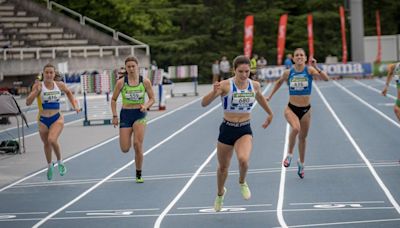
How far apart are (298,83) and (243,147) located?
12.7 feet

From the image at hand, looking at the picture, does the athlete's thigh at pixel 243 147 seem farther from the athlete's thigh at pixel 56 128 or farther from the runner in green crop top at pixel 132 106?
the athlete's thigh at pixel 56 128

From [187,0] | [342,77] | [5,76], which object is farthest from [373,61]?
[5,76]

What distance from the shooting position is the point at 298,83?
14680mm

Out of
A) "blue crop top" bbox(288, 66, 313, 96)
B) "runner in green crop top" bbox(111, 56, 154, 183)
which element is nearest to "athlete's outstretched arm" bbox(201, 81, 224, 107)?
"runner in green crop top" bbox(111, 56, 154, 183)

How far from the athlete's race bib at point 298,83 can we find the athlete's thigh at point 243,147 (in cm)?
364

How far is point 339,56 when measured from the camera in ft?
238

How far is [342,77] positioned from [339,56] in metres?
15.2

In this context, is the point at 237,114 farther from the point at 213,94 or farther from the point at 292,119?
the point at 292,119

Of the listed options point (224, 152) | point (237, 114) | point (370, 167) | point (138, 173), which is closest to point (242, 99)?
point (237, 114)

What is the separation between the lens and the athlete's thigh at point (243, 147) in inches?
432

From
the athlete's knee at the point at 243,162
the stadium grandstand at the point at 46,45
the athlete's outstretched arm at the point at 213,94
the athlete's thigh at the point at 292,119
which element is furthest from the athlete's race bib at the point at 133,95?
the stadium grandstand at the point at 46,45

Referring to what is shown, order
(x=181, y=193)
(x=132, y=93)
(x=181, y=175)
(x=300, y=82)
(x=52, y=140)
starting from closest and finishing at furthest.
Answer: (x=181, y=193), (x=132, y=93), (x=300, y=82), (x=52, y=140), (x=181, y=175)

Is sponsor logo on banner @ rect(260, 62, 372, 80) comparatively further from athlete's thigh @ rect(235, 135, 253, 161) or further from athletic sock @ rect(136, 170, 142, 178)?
athlete's thigh @ rect(235, 135, 253, 161)

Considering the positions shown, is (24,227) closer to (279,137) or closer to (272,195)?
(272,195)
